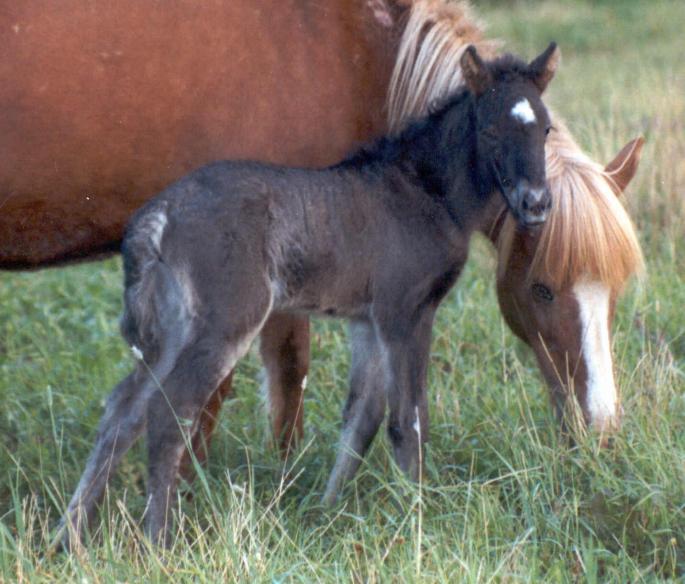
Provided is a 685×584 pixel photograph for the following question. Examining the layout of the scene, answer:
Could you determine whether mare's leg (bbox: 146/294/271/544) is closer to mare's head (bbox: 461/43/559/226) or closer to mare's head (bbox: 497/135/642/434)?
mare's head (bbox: 461/43/559/226)

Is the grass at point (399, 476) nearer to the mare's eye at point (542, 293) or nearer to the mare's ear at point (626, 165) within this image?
the mare's eye at point (542, 293)

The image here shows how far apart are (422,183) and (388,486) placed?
951 millimetres

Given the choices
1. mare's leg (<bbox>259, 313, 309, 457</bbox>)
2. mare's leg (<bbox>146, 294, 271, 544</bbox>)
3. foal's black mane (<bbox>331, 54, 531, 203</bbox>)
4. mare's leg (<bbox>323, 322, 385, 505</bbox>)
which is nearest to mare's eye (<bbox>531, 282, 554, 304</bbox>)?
foal's black mane (<bbox>331, 54, 531, 203</bbox>)

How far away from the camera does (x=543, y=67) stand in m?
3.59

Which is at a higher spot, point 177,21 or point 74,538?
point 177,21

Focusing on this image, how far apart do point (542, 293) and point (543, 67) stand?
76 centimetres

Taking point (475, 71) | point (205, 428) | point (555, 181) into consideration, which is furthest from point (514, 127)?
point (205, 428)

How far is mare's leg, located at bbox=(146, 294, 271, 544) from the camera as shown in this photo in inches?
133

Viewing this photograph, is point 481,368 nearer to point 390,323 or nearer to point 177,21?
point 390,323

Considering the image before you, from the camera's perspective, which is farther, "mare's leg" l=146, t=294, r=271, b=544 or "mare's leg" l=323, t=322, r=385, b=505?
"mare's leg" l=323, t=322, r=385, b=505

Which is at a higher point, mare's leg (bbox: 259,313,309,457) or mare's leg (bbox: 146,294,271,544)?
mare's leg (bbox: 146,294,271,544)

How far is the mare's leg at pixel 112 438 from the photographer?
3.61 metres

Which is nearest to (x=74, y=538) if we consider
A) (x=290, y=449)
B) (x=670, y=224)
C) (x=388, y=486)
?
(x=388, y=486)

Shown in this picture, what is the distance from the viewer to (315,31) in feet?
13.3
